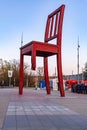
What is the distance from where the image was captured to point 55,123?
311 inches

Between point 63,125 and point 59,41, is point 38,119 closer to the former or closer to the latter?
point 63,125

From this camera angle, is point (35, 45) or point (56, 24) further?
point (56, 24)

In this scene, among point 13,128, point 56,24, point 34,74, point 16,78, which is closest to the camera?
point 13,128

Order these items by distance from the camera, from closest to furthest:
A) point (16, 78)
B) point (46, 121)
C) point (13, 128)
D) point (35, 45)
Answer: point (13, 128) → point (46, 121) → point (35, 45) → point (16, 78)

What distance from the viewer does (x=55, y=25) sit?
71.3 ft

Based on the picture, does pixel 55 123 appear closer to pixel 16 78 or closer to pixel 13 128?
pixel 13 128

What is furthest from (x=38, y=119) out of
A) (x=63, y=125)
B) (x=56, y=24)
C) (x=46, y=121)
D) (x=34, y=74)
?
(x=34, y=74)

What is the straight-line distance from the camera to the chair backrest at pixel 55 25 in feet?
68.3

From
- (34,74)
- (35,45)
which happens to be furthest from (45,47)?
(34,74)

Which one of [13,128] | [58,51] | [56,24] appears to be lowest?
[13,128]

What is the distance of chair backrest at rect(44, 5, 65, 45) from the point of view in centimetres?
2083

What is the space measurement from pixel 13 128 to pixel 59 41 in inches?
548

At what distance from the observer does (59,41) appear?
67.6 feet

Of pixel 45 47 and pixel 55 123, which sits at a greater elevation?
pixel 45 47
